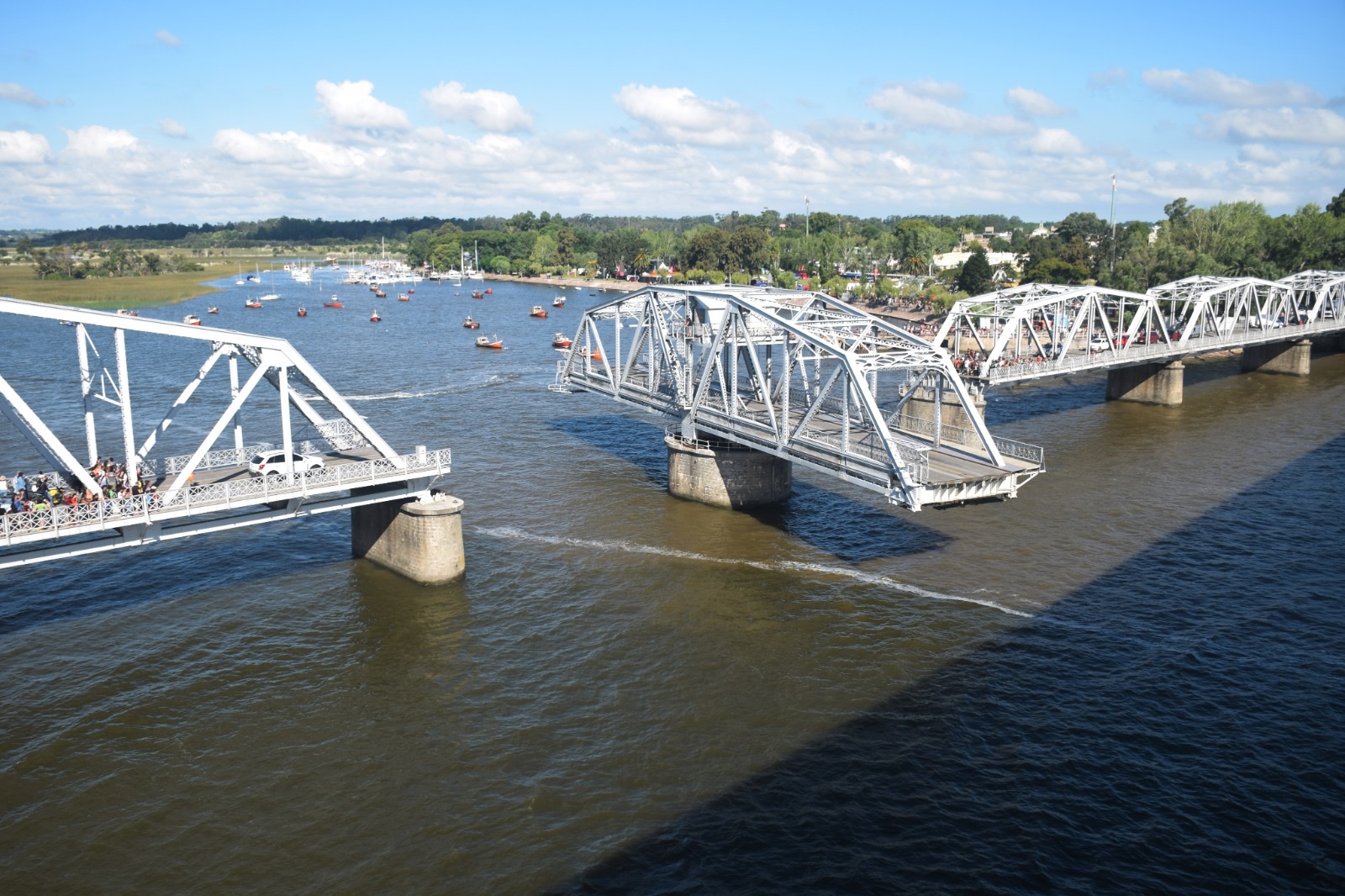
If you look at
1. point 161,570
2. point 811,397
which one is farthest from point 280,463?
point 811,397

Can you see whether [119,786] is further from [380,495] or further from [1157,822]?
[1157,822]

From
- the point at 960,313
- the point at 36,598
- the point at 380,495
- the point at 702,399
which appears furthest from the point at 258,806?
the point at 960,313

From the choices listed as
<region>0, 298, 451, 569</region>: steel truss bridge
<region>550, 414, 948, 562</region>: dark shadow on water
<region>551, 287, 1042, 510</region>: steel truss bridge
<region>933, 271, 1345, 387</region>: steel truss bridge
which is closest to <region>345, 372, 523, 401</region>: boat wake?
<region>551, 287, 1042, 510</region>: steel truss bridge

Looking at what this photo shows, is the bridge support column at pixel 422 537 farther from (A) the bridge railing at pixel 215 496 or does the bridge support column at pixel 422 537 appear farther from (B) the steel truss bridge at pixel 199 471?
(A) the bridge railing at pixel 215 496

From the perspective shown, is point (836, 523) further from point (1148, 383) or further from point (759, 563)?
point (1148, 383)

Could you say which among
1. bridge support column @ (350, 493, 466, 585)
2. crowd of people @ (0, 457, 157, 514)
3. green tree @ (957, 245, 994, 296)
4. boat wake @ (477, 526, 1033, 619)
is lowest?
boat wake @ (477, 526, 1033, 619)

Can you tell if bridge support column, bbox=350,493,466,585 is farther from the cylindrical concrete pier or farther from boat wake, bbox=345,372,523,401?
the cylindrical concrete pier
